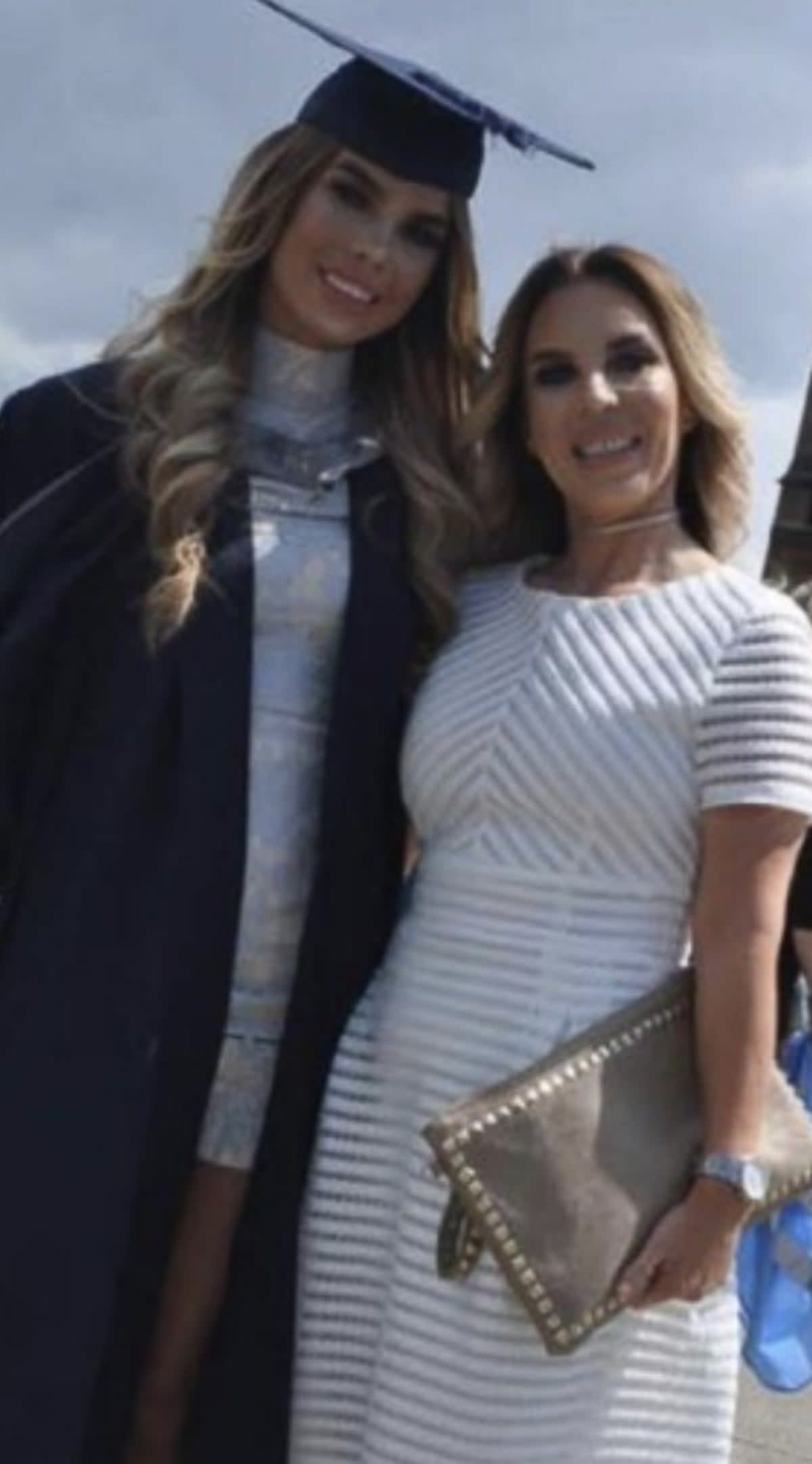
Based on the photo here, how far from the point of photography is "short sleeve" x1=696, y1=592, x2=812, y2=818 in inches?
118

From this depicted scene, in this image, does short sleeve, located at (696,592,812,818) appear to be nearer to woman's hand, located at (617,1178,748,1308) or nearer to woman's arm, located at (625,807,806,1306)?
woman's arm, located at (625,807,806,1306)

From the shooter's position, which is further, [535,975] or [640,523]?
[640,523]

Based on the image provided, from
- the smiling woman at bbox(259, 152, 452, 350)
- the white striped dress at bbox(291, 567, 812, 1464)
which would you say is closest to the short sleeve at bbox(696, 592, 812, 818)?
the white striped dress at bbox(291, 567, 812, 1464)

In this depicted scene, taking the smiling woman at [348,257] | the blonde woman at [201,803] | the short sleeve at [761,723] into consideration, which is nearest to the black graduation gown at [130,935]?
the blonde woman at [201,803]

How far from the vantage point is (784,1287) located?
3467 millimetres

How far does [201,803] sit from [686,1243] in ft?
2.72

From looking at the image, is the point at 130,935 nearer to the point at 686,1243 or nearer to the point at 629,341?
the point at 686,1243

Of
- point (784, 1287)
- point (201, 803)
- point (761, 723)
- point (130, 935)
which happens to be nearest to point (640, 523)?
point (761, 723)

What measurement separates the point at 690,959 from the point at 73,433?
1.09 metres

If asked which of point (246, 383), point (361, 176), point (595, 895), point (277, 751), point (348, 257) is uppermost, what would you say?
point (361, 176)

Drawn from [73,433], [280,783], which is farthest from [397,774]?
[73,433]

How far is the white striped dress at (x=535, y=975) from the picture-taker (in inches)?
119

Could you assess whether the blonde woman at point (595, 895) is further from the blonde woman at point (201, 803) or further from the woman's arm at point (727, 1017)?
the blonde woman at point (201, 803)

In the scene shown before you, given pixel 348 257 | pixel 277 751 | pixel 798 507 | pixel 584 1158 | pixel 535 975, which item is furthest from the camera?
pixel 798 507
